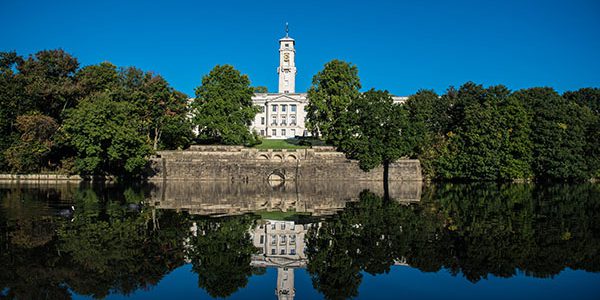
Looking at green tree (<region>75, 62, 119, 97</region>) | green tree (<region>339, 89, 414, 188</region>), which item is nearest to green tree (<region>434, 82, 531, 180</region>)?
green tree (<region>339, 89, 414, 188</region>)

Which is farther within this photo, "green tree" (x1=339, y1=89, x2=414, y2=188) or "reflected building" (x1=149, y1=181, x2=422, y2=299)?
"green tree" (x1=339, y1=89, x2=414, y2=188)

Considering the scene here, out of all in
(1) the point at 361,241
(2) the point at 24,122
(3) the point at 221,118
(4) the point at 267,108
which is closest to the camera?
(1) the point at 361,241

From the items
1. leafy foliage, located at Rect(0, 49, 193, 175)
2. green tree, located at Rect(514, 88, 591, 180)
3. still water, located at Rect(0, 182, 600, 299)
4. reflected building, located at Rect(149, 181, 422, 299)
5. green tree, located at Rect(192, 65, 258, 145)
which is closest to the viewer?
still water, located at Rect(0, 182, 600, 299)

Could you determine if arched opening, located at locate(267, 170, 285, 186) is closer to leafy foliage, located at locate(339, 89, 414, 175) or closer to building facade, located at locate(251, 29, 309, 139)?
leafy foliage, located at locate(339, 89, 414, 175)

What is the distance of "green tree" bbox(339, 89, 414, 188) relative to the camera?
5519cm

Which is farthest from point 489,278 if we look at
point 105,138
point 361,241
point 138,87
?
point 138,87

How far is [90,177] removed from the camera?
174 ft

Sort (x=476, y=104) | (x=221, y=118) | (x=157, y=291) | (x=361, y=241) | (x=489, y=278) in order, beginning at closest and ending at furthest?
(x=157, y=291) < (x=489, y=278) < (x=361, y=241) < (x=221, y=118) < (x=476, y=104)

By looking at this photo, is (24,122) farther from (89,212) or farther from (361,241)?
(361,241)

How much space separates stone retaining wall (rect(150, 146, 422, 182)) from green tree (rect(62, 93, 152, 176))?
381 cm

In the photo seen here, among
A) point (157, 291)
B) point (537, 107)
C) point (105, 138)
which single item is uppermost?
point (537, 107)

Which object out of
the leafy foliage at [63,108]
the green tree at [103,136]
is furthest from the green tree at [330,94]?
the green tree at [103,136]

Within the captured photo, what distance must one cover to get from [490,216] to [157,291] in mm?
17428

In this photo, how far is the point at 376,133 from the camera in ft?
181
